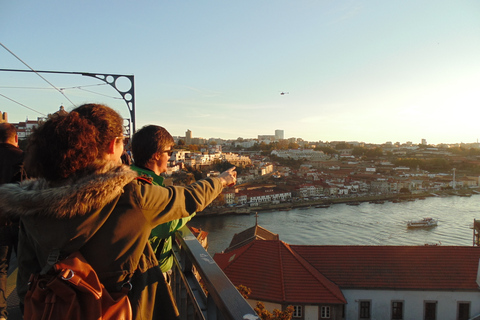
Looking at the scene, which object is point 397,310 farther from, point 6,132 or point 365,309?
point 6,132

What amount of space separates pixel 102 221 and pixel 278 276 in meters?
4.67

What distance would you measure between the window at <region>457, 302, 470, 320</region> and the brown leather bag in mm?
5788

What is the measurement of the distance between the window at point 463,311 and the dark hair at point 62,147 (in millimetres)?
5831

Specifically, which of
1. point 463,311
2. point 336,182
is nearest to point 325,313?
point 463,311

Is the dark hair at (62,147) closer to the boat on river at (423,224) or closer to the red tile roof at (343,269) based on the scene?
the red tile roof at (343,269)

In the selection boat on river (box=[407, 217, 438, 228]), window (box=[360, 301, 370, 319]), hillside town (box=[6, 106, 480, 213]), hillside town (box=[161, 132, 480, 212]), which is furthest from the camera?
hillside town (box=[161, 132, 480, 212])

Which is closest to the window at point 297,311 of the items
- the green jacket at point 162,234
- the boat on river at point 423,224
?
the green jacket at point 162,234

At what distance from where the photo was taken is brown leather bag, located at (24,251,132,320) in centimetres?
32

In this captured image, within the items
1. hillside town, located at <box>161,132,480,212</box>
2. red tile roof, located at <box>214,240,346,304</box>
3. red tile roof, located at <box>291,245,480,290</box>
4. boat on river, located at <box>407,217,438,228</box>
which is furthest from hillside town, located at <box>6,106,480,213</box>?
red tile roof, located at <box>291,245,480,290</box>

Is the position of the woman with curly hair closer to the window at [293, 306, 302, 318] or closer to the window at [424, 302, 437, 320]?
the window at [293, 306, 302, 318]

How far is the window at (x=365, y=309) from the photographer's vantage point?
15.4 feet

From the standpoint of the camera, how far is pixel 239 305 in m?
0.36

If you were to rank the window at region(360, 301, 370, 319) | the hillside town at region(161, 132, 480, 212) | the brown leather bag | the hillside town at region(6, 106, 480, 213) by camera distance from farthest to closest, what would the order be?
the hillside town at region(161, 132, 480, 212), the hillside town at region(6, 106, 480, 213), the window at region(360, 301, 370, 319), the brown leather bag

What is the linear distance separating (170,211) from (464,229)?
53.5 ft
